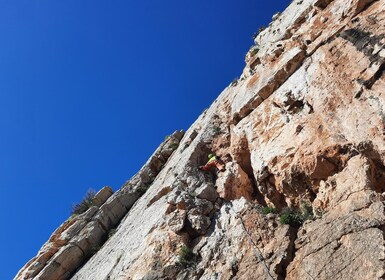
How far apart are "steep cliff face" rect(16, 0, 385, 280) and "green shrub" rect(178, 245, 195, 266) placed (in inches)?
1.6

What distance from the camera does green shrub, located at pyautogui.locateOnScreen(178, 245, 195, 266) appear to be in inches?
587

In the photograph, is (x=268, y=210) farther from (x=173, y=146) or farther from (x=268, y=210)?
(x=173, y=146)

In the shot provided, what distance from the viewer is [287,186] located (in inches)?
616

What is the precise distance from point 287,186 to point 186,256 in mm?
5079

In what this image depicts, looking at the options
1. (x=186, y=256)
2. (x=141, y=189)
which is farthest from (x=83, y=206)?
(x=186, y=256)

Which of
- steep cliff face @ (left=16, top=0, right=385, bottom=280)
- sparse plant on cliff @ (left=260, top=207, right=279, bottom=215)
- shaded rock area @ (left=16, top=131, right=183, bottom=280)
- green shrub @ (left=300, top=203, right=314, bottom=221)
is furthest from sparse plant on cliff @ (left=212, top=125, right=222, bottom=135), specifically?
green shrub @ (left=300, top=203, right=314, bottom=221)

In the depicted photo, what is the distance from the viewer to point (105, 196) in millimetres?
30453

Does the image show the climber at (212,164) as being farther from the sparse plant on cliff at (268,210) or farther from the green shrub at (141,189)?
the green shrub at (141,189)

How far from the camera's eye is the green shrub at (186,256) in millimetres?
14922

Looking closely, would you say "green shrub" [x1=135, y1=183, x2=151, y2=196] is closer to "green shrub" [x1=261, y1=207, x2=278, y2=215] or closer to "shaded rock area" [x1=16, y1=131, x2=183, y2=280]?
"shaded rock area" [x1=16, y1=131, x2=183, y2=280]

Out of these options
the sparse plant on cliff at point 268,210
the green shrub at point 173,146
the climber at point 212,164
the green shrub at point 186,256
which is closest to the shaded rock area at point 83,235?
the green shrub at point 173,146

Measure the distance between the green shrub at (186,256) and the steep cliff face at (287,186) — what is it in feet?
0.14

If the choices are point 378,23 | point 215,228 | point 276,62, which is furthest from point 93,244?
point 378,23

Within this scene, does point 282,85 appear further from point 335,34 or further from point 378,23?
point 378,23
